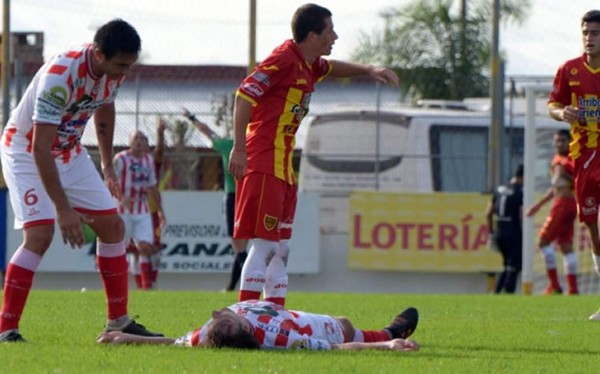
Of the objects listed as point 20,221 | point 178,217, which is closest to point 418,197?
point 178,217

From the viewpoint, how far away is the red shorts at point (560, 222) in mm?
21500

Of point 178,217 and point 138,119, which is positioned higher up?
point 138,119

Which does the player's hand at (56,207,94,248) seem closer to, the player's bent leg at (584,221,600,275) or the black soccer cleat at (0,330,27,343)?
the black soccer cleat at (0,330,27,343)

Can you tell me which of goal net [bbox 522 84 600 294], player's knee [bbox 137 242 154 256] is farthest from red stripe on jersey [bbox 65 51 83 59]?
goal net [bbox 522 84 600 294]

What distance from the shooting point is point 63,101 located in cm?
859

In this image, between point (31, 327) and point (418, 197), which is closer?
point (31, 327)

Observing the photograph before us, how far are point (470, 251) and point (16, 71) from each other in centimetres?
802

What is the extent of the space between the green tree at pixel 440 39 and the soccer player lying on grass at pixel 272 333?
28.3 metres

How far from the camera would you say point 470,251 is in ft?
78.9

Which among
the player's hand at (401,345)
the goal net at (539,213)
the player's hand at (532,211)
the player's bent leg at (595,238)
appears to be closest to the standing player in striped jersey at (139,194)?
the player's hand at (532,211)

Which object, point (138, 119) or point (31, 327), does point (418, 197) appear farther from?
point (31, 327)

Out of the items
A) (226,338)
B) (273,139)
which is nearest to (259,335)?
(226,338)

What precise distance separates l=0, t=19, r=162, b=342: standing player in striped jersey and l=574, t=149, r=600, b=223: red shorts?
464 centimetres

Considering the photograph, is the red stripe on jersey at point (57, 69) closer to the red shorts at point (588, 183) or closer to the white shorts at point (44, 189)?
the white shorts at point (44, 189)
